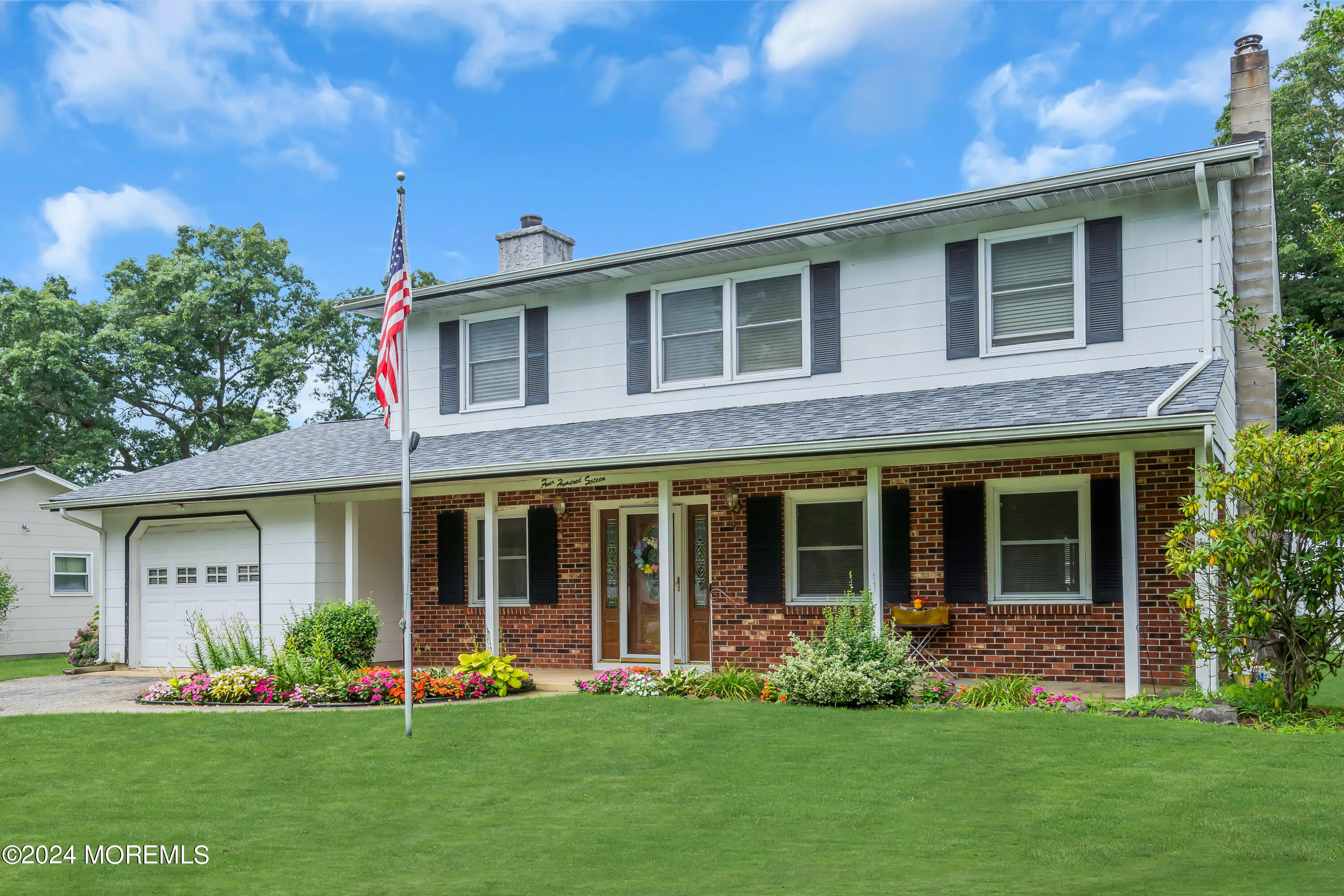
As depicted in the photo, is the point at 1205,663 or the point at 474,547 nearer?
the point at 1205,663

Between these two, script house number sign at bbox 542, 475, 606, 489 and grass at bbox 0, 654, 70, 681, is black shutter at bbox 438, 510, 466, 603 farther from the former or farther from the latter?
grass at bbox 0, 654, 70, 681

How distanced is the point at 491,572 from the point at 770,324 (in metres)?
4.56

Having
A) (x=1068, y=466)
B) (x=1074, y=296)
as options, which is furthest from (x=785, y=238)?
(x=1068, y=466)

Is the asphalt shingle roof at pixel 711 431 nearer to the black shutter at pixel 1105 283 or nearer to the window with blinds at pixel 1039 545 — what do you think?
the black shutter at pixel 1105 283

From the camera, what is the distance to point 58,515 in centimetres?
2291

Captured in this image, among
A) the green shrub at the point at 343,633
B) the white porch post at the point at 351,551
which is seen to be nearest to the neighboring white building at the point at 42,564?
the white porch post at the point at 351,551

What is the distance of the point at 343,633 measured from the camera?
521 inches

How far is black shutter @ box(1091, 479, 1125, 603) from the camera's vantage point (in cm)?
1100

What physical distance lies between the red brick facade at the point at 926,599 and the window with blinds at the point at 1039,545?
267 millimetres

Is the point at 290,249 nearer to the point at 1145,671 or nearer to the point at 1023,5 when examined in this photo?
the point at 1023,5

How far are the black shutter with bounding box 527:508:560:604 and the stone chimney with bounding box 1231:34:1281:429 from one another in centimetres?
827

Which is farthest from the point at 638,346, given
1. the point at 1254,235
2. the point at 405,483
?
the point at 1254,235

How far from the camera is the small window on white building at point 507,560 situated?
15.0m

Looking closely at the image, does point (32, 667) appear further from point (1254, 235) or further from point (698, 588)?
point (1254, 235)
